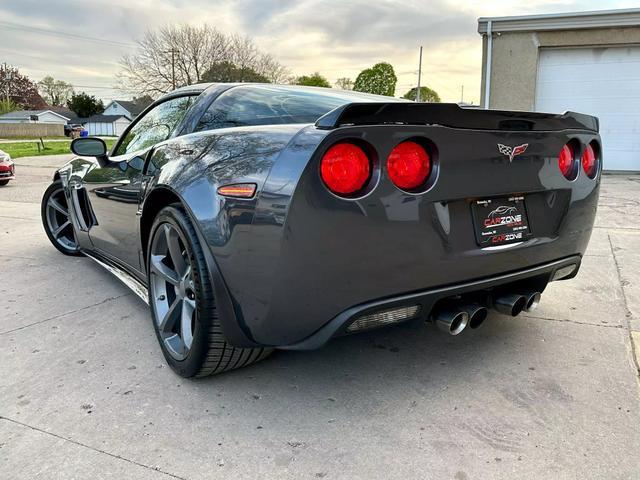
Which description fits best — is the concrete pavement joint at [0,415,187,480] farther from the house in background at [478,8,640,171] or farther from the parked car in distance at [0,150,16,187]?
the house in background at [478,8,640,171]

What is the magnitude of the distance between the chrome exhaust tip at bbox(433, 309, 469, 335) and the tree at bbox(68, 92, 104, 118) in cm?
9943

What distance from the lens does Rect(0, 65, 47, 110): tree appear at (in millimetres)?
85256

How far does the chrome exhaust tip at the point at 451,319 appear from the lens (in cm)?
222

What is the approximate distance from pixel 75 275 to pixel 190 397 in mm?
2467

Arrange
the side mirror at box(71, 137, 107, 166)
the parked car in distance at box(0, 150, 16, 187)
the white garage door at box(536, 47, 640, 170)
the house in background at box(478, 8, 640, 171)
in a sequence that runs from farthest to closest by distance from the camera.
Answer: the white garage door at box(536, 47, 640, 170)
the house in background at box(478, 8, 640, 171)
the parked car in distance at box(0, 150, 16, 187)
the side mirror at box(71, 137, 107, 166)

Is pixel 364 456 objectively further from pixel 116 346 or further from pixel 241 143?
pixel 116 346

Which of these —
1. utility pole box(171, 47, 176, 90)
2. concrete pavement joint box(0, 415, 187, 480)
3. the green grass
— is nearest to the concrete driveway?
concrete pavement joint box(0, 415, 187, 480)

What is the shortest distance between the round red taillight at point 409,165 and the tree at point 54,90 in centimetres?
11071

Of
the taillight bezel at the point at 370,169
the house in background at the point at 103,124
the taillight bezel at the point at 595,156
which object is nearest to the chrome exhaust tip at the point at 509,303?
the taillight bezel at the point at 595,156

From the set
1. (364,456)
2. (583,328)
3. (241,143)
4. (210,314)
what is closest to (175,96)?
(241,143)

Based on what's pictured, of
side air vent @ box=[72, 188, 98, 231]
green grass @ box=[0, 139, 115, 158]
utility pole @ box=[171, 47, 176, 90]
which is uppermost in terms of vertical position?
utility pole @ box=[171, 47, 176, 90]

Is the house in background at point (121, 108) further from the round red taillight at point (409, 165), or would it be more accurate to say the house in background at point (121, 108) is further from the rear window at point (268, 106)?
the round red taillight at point (409, 165)

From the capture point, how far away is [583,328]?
3.06m

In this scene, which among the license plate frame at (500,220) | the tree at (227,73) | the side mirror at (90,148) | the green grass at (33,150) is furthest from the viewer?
the tree at (227,73)
